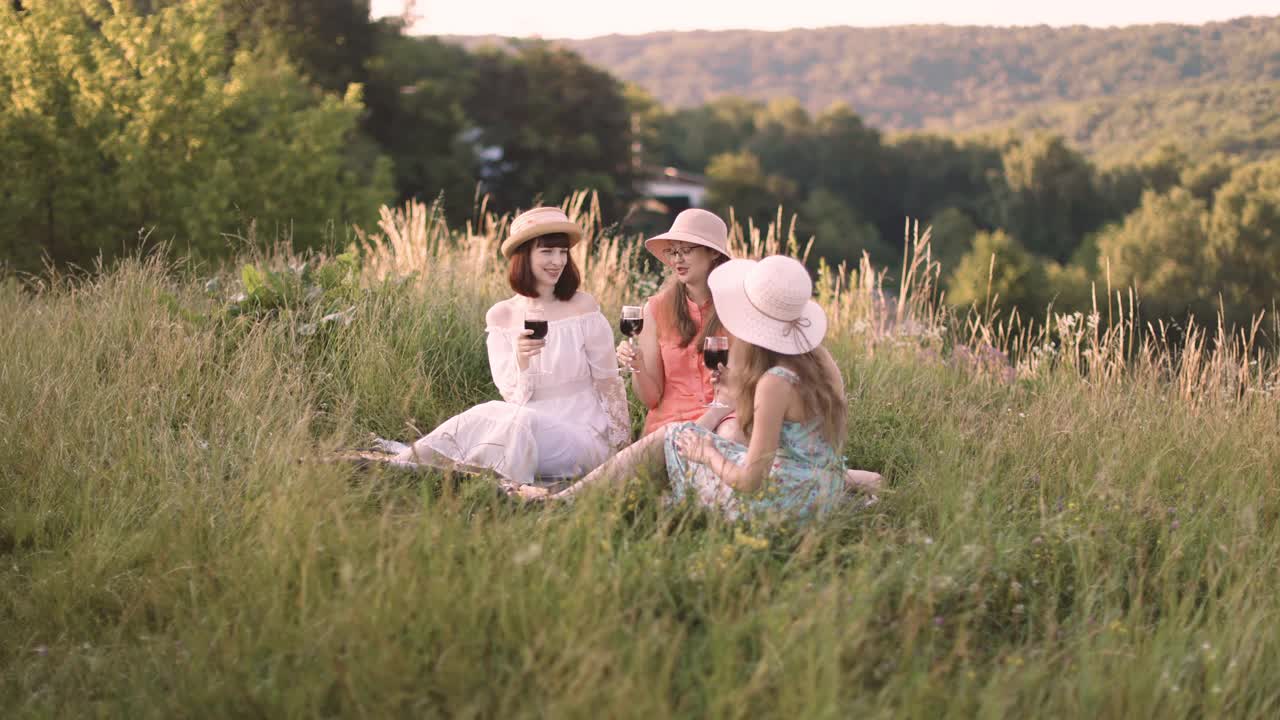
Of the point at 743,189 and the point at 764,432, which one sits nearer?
the point at 764,432

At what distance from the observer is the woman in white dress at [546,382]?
4188 millimetres

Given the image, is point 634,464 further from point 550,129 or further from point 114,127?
point 550,129

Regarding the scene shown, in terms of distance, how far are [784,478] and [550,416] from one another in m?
1.24

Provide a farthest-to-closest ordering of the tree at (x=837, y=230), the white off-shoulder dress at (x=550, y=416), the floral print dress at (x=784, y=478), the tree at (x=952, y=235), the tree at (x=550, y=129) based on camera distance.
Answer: the tree at (x=952, y=235)
the tree at (x=837, y=230)
the tree at (x=550, y=129)
the white off-shoulder dress at (x=550, y=416)
the floral print dress at (x=784, y=478)

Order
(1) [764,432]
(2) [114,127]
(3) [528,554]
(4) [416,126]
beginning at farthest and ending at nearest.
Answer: (4) [416,126], (2) [114,127], (1) [764,432], (3) [528,554]

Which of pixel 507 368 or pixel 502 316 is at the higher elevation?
pixel 502 316

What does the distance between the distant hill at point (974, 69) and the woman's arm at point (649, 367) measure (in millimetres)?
44282

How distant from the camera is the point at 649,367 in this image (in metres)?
4.48

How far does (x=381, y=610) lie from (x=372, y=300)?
11.1ft

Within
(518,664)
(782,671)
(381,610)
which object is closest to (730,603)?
(782,671)

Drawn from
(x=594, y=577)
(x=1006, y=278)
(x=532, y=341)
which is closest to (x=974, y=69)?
(x=1006, y=278)

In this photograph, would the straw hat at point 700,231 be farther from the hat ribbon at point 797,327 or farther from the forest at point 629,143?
the forest at point 629,143

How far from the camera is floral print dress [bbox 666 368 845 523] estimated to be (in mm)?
3355

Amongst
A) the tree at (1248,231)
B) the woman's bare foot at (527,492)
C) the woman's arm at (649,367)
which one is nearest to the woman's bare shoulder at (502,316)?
the woman's arm at (649,367)
